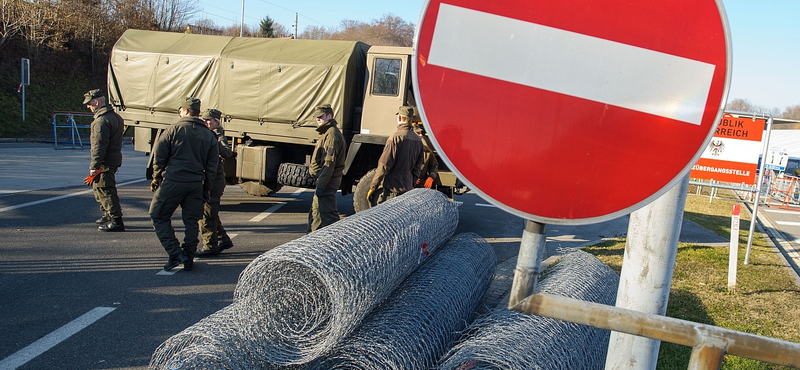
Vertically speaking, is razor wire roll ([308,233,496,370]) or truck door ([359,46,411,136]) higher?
truck door ([359,46,411,136])

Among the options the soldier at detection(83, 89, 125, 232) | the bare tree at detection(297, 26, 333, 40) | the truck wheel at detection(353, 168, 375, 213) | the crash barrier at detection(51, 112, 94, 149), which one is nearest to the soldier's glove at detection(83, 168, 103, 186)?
the soldier at detection(83, 89, 125, 232)

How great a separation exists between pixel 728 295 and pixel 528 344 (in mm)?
4989

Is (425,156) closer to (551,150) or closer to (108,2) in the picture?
(551,150)

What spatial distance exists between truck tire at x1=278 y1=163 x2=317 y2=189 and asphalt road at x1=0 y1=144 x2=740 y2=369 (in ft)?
2.13

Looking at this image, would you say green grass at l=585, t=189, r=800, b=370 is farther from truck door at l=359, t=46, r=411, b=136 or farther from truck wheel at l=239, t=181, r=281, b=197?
truck wheel at l=239, t=181, r=281, b=197

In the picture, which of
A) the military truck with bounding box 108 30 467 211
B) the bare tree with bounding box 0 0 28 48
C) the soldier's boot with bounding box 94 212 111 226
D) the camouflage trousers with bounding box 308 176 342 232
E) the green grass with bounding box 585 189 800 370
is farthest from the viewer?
the bare tree with bounding box 0 0 28 48

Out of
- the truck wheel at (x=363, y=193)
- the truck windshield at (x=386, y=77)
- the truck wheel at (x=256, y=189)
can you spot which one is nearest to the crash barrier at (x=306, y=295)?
the truck wheel at (x=363, y=193)

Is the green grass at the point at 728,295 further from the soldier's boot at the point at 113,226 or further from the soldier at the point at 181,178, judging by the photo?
the soldier's boot at the point at 113,226

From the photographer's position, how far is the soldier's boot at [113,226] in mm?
8016

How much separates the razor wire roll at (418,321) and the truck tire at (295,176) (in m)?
5.35

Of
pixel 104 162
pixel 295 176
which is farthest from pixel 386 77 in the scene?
pixel 104 162

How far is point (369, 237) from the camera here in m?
3.56

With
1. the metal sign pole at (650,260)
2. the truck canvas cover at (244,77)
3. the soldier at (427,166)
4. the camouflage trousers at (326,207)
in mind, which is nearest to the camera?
the metal sign pole at (650,260)

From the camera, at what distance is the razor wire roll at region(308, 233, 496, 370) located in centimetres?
297
